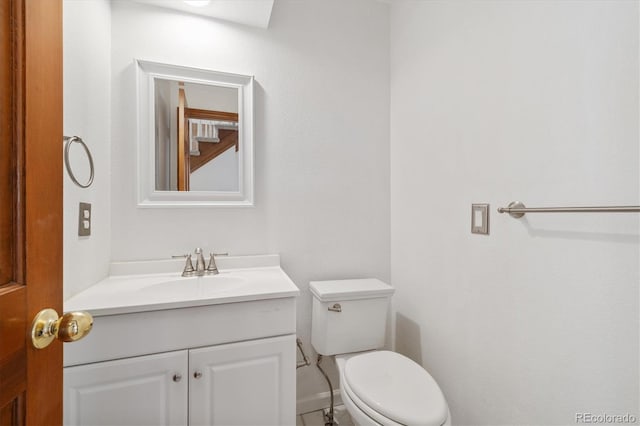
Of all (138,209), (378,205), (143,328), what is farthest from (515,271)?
(138,209)

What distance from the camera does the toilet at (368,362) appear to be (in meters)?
1.00

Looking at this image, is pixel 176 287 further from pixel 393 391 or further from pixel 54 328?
pixel 393 391

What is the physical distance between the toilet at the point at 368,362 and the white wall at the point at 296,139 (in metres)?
0.20

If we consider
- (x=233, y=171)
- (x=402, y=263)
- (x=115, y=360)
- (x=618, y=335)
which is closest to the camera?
(x=618, y=335)

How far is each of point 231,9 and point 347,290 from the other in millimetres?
1508

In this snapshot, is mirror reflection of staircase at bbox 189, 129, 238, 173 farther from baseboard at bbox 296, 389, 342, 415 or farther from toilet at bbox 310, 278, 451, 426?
baseboard at bbox 296, 389, 342, 415

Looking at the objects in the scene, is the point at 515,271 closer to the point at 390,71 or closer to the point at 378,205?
the point at 378,205

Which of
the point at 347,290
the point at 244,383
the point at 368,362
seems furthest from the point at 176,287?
the point at 368,362

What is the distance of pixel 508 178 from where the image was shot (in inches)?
42.4

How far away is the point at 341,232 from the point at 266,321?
76cm

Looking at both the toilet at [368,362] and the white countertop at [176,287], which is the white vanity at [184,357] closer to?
the white countertop at [176,287]

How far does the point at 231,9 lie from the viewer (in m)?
1.40

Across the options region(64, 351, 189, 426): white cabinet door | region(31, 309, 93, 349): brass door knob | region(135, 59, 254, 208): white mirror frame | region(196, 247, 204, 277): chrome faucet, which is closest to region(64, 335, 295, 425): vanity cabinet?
region(64, 351, 189, 426): white cabinet door

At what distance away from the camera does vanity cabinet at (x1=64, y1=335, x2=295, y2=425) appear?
2.98 feet
